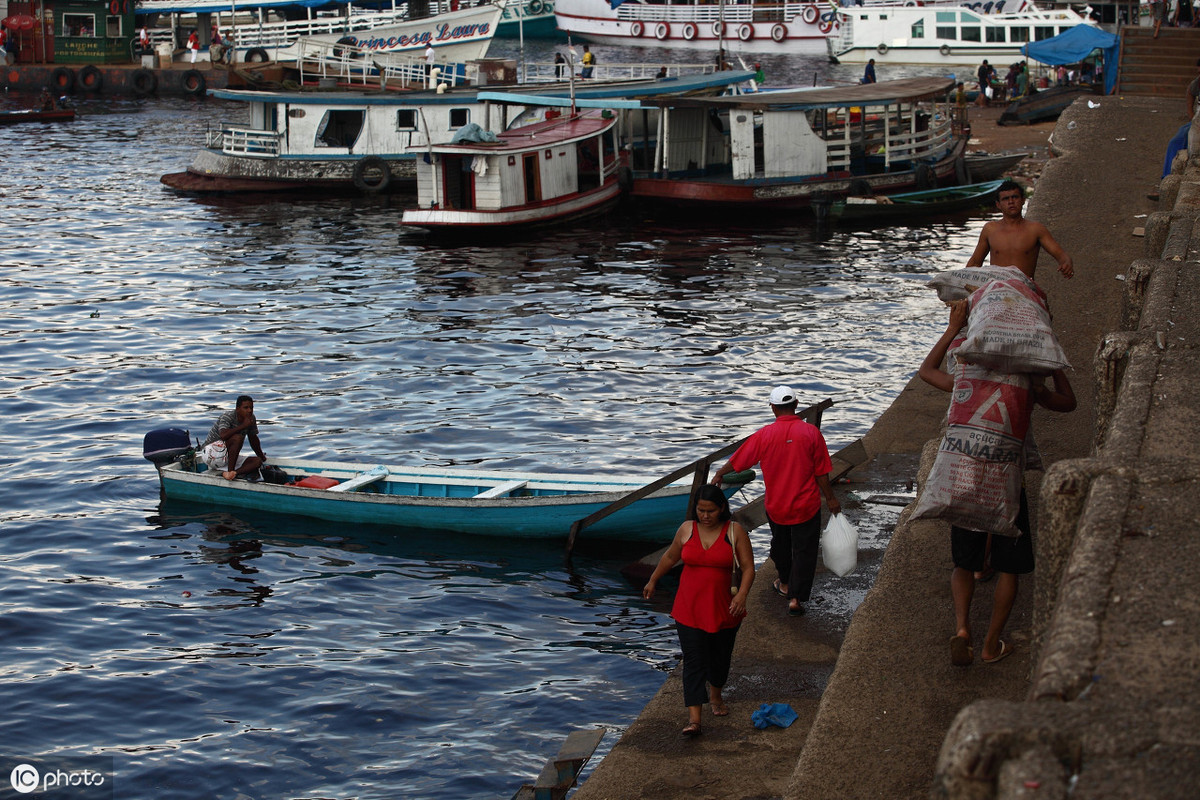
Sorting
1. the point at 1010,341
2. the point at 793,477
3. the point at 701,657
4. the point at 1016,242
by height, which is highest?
the point at 1016,242

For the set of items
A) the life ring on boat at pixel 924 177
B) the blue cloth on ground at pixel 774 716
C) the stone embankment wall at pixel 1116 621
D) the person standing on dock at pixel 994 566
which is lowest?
the blue cloth on ground at pixel 774 716

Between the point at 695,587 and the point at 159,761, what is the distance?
170 inches

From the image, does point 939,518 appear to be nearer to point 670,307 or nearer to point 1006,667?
point 1006,667

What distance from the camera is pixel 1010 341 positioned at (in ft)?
18.7

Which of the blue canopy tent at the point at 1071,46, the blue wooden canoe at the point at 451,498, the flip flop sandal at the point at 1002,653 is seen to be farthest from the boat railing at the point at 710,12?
the flip flop sandal at the point at 1002,653

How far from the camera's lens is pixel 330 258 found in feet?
86.8

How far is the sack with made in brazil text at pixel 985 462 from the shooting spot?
5.70 metres

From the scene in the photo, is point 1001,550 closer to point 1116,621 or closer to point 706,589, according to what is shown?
point 706,589

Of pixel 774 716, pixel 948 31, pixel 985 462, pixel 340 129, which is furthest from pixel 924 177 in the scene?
pixel 948 31

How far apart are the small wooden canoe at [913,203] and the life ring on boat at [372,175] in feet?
37.7

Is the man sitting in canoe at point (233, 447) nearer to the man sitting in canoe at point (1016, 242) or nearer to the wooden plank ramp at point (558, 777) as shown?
the wooden plank ramp at point (558, 777)

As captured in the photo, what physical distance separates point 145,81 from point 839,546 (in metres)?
50.2

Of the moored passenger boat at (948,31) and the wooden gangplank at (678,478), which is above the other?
the moored passenger boat at (948,31)

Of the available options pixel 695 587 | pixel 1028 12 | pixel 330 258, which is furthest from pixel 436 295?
→ pixel 1028 12
